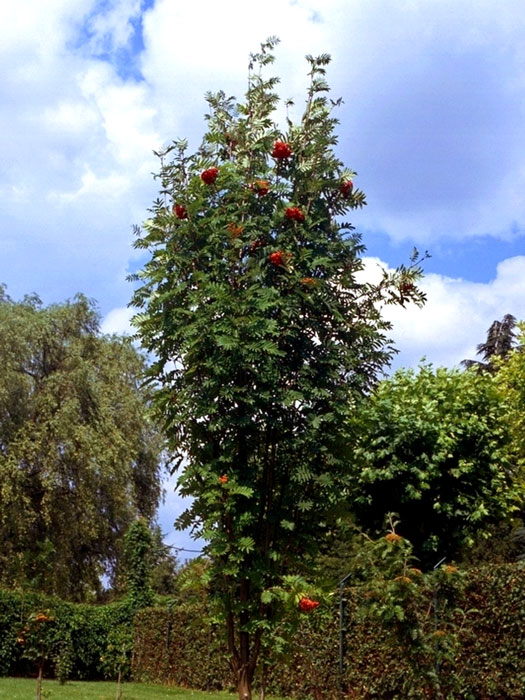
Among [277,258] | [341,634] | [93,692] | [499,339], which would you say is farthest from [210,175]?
[499,339]

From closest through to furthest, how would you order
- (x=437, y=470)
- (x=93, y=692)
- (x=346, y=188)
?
(x=346, y=188), (x=93, y=692), (x=437, y=470)

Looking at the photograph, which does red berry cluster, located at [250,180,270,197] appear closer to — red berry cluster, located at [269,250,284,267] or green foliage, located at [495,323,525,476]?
red berry cluster, located at [269,250,284,267]

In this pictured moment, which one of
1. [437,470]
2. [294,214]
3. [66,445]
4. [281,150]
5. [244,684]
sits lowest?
[244,684]

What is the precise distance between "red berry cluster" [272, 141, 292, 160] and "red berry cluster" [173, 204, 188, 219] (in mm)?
780

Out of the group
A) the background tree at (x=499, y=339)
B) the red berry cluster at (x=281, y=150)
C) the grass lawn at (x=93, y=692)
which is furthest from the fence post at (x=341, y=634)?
the background tree at (x=499, y=339)

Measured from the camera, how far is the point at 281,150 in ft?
21.5

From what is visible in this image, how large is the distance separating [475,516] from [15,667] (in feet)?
37.9

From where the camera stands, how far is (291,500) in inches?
249

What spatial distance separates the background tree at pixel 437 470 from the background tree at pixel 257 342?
13.2 m

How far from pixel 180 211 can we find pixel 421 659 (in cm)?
479

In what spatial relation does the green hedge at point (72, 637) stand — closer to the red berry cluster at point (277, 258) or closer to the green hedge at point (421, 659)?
the green hedge at point (421, 659)

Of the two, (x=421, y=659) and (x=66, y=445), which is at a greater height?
(x=66, y=445)

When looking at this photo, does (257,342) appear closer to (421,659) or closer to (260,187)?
(260,187)

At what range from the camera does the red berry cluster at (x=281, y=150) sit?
656 centimetres
